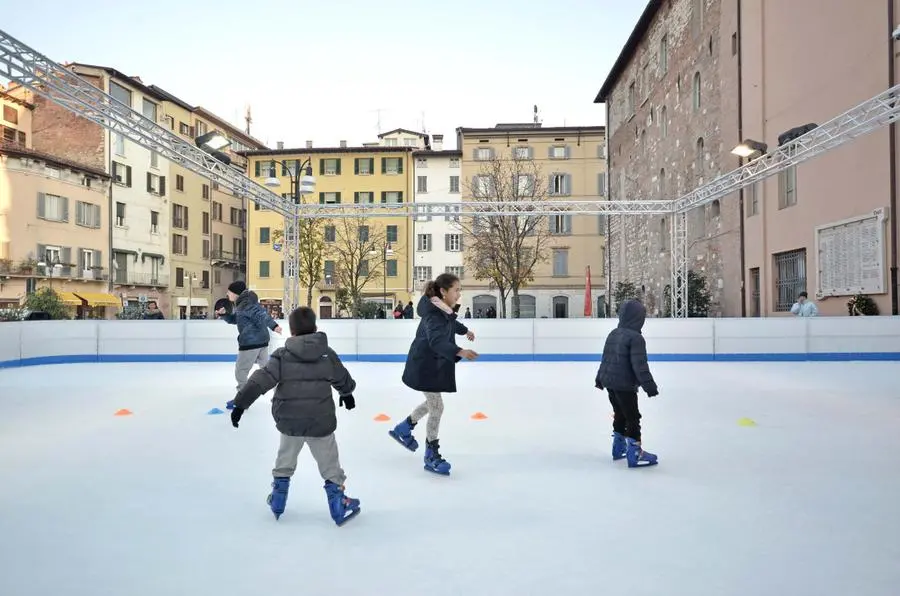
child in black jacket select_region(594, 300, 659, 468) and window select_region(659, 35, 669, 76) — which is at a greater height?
window select_region(659, 35, 669, 76)

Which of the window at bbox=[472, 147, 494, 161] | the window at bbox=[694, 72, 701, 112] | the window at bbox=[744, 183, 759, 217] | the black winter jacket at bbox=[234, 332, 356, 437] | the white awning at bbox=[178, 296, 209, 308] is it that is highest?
the window at bbox=[472, 147, 494, 161]

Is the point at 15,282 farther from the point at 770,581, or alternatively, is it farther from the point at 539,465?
the point at 770,581

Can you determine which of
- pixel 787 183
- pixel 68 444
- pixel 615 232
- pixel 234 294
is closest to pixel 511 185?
pixel 615 232

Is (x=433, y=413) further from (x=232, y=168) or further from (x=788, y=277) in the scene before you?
(x=788, y=277)

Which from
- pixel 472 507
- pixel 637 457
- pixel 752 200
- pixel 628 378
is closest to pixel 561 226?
pixel 752 200

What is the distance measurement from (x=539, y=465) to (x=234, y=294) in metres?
4.48

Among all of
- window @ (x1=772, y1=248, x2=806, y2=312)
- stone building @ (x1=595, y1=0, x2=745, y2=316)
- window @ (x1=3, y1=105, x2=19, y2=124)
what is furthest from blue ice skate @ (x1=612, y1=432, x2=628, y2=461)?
window @ (x1=3, y1=105, x2=19, y2=124)

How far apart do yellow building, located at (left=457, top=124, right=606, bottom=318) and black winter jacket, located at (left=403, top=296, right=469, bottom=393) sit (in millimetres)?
36663

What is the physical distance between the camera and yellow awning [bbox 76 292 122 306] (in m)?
34.6

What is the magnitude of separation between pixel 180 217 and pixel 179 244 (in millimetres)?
1785

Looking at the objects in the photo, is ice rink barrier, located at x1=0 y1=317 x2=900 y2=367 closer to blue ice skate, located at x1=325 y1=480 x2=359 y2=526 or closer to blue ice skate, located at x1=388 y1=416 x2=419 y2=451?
blue ice skate, located at x1=388 y1=416 x2=419 y2=451

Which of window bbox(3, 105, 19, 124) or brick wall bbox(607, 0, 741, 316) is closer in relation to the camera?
brick wall bbox(607, 0, 741, 316)

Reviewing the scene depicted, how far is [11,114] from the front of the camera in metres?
34.4

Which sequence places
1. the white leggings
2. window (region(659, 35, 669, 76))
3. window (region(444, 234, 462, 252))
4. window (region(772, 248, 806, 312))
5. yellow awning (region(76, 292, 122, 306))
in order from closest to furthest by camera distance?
1. the white leggings
2. window (region(772, 248, 806, 312))
3. window (region(659, 35, 669, 76))
4. yellow awning (region(76, 292, 122, 306))
5. window (region(444, 234, 462, 252))
